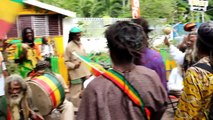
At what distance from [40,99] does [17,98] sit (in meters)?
0.46

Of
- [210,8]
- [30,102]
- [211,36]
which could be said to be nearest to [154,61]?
[211,36]

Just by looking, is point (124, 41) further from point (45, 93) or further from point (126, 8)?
point (126, 8)

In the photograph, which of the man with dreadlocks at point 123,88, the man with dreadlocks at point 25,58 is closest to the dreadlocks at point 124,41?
the man with dreadlocks at point 123,88

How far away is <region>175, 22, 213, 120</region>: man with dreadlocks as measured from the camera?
2.92 m

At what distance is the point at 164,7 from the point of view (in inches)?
772

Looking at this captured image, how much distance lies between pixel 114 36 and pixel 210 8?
85.3 ft

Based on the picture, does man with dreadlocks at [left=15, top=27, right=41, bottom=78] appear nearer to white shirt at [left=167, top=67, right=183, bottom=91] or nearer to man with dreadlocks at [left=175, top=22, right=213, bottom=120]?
white shirt at [left=167, top=67, right=183, bottom=91]

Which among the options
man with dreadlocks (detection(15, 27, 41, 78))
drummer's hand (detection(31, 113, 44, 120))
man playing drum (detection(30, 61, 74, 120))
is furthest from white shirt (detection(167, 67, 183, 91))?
drummer's hand (detection(31, 113, 44, 120))

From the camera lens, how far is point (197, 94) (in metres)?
2.91

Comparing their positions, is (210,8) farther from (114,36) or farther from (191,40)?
(114,36)

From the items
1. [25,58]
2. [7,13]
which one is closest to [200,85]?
[7,13]

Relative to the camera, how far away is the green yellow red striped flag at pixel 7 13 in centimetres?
309

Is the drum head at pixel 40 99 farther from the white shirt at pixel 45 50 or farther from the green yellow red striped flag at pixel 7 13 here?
the white shirt at pixel 45 50

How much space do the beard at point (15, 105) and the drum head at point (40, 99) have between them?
42 cm
